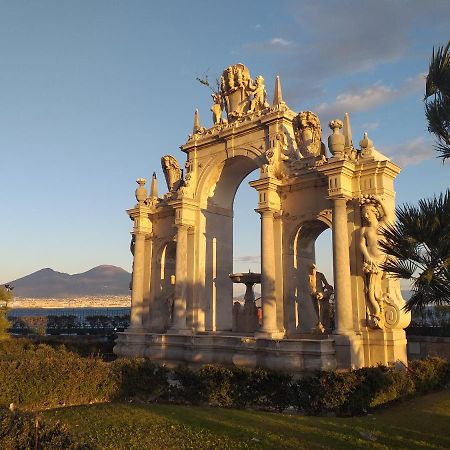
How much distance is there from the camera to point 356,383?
42.9 feet

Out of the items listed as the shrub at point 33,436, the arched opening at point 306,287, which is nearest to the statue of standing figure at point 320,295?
the arched opening at point 306,287

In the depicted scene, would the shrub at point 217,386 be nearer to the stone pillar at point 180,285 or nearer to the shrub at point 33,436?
the shrub at point 33,436

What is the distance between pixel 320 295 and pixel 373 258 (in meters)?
3.43

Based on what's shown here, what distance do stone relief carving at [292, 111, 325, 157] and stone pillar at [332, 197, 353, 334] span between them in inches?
148

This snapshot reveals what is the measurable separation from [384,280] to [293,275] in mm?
4446

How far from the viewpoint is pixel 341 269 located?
62.1ft

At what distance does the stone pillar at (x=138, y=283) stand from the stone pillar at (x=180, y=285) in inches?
126

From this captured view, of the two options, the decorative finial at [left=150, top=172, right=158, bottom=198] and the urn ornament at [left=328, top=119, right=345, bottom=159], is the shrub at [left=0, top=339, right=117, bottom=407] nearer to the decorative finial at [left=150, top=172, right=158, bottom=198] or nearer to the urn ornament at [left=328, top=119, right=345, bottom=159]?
the urn ornament at [left=328, top=119, right=345, bottom=159]

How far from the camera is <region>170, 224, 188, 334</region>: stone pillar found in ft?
79.9

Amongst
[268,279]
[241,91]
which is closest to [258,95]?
[241,91]

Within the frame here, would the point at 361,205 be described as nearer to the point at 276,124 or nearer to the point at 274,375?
→ the point at 276,124

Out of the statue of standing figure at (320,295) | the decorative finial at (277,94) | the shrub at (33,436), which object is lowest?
the shrub at (33,436)

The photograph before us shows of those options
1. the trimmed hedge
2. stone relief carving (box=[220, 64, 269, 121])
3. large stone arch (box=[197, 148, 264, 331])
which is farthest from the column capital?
the trimmed hedge

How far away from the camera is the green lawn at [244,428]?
959 centimetres
